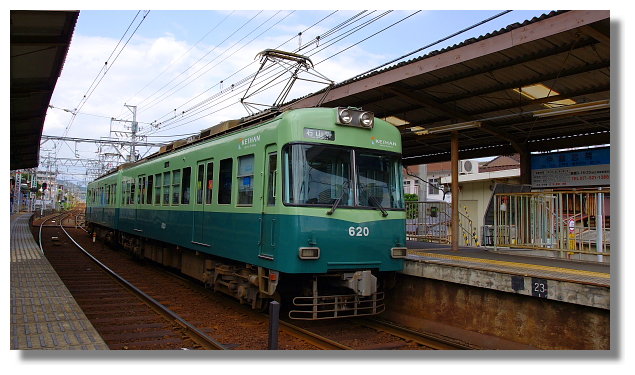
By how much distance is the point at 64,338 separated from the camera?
→ 6.01 meters

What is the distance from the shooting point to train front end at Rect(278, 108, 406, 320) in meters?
7.07

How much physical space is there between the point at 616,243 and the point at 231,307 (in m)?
6.34

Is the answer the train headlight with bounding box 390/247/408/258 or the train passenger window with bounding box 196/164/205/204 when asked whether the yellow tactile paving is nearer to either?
the train headlight with bounding box 390/247/408/258

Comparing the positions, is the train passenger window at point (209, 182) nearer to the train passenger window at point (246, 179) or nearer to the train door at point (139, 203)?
the train passenger window at point (246, 179)

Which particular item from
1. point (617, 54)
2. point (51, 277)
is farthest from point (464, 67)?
point (51, 277)

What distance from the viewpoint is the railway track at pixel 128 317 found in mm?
6992

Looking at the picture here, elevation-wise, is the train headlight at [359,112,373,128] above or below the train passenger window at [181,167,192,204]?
above

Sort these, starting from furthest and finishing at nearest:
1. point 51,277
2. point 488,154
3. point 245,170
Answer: point 488,154, point 51,277, point 245,170

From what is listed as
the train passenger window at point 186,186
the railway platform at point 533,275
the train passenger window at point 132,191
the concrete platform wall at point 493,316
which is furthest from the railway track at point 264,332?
the train passenger window at point 132,191

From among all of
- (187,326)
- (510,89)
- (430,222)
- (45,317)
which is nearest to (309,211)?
(187,326)

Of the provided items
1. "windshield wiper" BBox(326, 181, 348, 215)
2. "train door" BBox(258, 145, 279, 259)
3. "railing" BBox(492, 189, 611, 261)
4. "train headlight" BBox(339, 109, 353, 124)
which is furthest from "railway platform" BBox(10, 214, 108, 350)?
"railing" BBox(492, 189, 611, 261)

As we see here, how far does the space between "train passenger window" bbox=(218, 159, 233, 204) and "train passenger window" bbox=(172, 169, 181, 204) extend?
2.50 meters

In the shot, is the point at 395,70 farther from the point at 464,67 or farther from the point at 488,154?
the point at 488,154

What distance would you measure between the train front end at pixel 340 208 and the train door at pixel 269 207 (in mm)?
265
